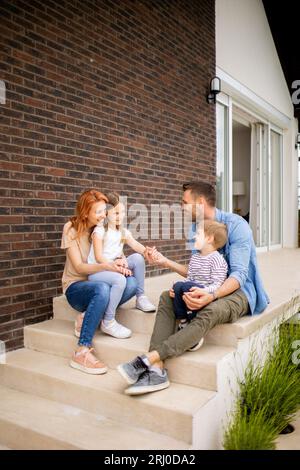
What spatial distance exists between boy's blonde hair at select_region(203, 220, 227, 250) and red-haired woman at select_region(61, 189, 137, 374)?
1.89 ft

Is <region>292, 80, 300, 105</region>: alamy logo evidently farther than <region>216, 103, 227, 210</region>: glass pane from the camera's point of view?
Yes

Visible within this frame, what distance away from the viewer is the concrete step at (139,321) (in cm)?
250

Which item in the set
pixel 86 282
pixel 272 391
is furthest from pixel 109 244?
pixel 272 391

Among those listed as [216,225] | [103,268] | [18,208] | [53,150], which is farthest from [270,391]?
[53,150]

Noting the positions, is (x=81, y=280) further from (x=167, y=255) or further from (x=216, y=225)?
(x=167, y=255)

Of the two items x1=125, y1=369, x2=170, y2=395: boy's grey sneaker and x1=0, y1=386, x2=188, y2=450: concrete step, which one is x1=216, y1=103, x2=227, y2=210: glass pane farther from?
x1=0, y1=386, x2=188, y2=450: concrete step

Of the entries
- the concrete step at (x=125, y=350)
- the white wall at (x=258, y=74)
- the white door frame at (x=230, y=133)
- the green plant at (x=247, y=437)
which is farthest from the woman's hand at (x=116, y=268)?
the white wall at (x=258, y=74)

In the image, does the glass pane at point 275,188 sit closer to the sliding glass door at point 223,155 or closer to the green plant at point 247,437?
the sliding glass door at point 223,155

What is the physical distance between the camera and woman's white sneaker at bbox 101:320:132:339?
107 inches

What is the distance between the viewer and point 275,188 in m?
8.90

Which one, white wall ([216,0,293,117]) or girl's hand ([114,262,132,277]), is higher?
white wall ([216,0,293,117])

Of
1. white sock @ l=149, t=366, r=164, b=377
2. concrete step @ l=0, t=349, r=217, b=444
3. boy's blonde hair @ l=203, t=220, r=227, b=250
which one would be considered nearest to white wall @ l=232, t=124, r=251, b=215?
boy's blonde hair @ l=203, t=220, r=227, b=250

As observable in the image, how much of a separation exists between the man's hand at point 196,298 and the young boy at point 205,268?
0.25 ft
